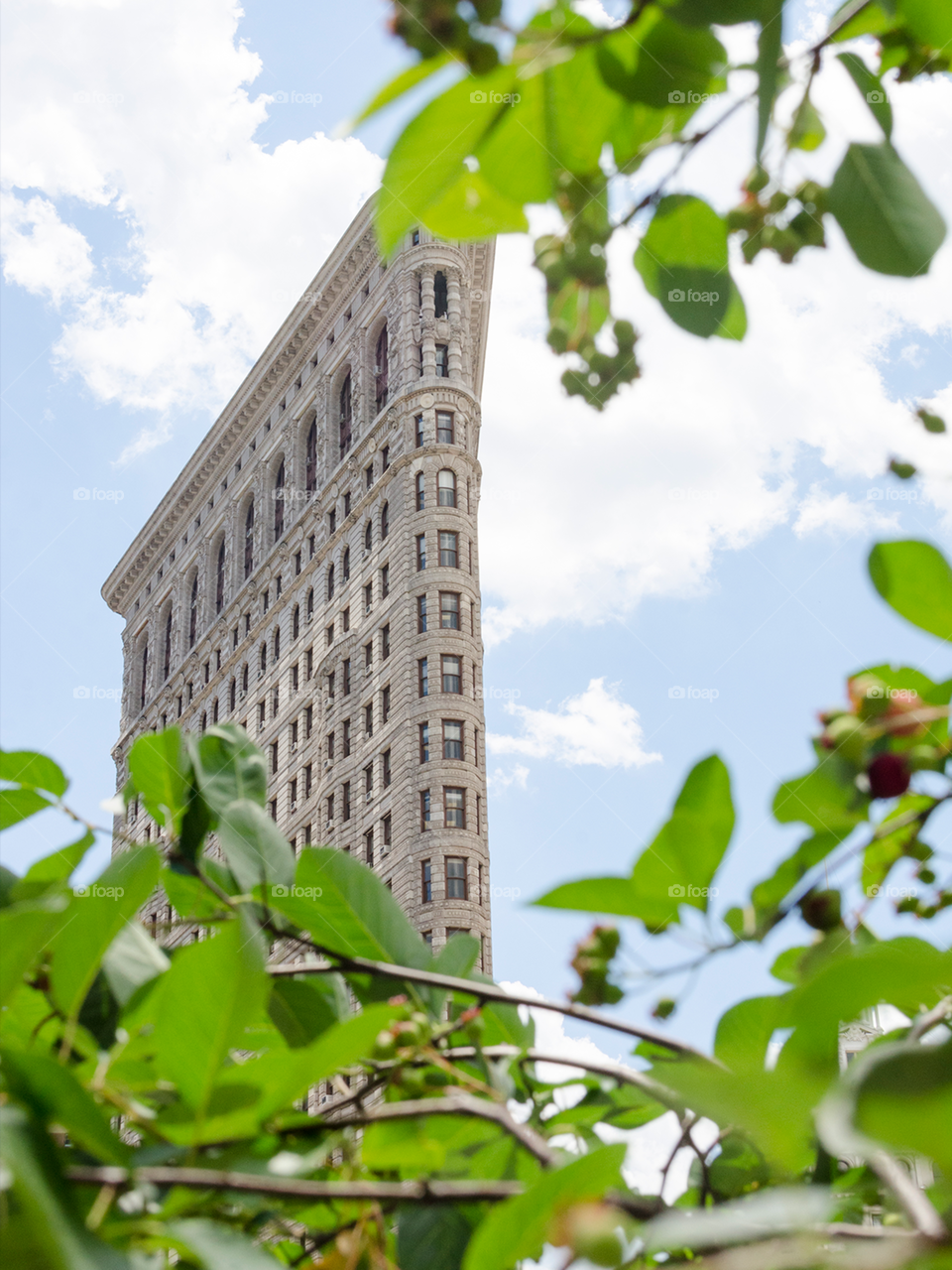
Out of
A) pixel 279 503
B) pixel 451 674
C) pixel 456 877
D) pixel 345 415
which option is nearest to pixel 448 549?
pixel 451 674

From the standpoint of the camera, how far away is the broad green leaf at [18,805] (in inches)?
57.7

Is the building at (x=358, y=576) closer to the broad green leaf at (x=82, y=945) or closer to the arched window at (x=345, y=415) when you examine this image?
the arched window at (x=345, y=415)

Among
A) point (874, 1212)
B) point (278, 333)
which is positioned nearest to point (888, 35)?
point (874, 1212)

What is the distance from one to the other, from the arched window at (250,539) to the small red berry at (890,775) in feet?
173

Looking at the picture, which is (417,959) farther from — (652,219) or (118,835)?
(652,219)

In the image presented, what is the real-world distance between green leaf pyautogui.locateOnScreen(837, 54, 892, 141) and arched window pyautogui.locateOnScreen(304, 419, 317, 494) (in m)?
49.5

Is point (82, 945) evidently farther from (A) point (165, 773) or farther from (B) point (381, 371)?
(B) point (381, 371)

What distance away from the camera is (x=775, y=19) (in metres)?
0.89

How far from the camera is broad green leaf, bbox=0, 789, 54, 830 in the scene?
147 cm

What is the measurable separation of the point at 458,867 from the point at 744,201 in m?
36.0

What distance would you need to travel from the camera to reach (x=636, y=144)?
1093 mm

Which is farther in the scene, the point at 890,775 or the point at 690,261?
the point at 690,261

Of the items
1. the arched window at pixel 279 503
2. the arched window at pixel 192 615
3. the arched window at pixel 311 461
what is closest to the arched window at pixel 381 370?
the arched window at pixel 311 461

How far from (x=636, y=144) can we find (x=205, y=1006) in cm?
86
